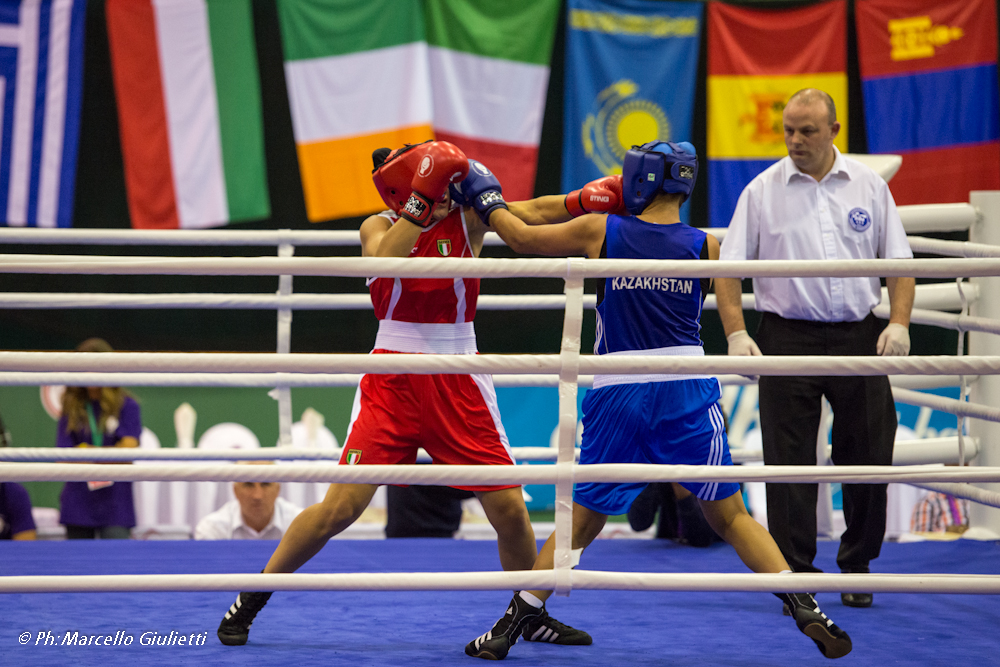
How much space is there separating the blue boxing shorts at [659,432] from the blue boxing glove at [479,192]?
55 centimetres

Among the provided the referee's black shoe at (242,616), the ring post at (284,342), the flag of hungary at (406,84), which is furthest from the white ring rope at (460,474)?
the flag of hungary at (406,84)

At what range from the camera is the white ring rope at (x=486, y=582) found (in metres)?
1.87

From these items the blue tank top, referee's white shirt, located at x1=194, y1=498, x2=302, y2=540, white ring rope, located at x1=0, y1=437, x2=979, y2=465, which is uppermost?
the blue tank top

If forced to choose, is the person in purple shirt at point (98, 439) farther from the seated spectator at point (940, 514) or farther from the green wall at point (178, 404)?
the seated spectator at point (940, 514)

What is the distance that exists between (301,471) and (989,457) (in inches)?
109

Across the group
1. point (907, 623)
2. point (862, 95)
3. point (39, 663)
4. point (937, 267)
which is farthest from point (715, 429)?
point (862, 95)

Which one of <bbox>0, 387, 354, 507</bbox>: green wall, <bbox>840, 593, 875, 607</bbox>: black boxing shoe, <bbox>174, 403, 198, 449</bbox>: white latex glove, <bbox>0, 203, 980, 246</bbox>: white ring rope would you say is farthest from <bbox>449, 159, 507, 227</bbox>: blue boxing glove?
<bbox>174, 403, 198, 449</bbox>: white latex glove

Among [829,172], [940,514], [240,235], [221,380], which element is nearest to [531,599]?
[221,380]

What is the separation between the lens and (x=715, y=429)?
226 centimetres

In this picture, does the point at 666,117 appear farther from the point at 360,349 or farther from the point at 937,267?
the point at 937,267

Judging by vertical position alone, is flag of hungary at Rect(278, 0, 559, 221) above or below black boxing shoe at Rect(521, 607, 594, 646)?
above

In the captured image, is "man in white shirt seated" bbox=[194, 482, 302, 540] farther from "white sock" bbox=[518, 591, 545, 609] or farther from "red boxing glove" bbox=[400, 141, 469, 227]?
"red boxing glove" bbox=[400, 141, 469, 227]

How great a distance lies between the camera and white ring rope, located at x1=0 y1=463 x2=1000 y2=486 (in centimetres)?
191

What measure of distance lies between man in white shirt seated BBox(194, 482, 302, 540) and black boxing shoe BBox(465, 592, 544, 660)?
2006 millimetres
